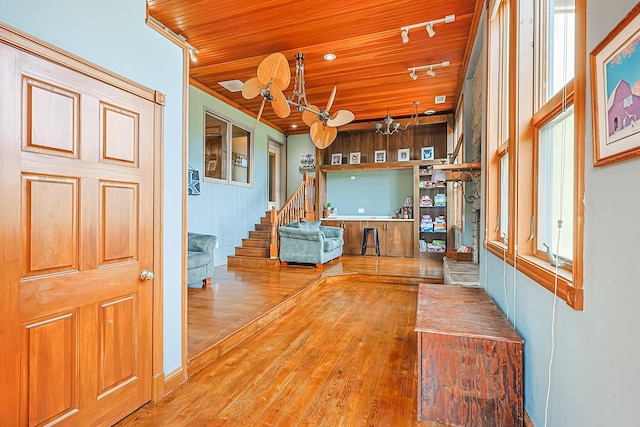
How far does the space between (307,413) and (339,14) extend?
3.83 m

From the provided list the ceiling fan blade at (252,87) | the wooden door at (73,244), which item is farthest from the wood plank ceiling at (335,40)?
the wooden door at (73,244)

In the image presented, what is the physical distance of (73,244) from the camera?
159cm

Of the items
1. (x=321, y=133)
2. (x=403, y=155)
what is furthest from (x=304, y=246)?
(x=403, y=155)

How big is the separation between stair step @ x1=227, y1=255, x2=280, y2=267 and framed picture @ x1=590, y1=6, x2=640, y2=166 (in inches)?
223

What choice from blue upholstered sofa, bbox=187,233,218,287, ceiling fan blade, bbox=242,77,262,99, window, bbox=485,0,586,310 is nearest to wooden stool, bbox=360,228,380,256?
blue upholstered sofa, bbox=187,233,218,287

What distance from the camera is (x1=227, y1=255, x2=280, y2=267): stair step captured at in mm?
6281

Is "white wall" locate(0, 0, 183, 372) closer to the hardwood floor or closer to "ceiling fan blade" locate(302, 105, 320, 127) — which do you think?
the hardwood floor

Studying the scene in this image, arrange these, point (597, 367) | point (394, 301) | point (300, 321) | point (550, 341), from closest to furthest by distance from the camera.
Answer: point (597, 367), point (550, 341), point (300, 321), point (394, 301)

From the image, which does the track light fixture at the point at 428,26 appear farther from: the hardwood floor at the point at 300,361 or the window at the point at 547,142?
the hardwood floor at the point at 300,361

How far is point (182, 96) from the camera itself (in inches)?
89.6

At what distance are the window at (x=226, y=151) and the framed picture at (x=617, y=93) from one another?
5.91m

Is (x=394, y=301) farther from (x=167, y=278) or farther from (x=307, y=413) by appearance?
(x=167, y=278)

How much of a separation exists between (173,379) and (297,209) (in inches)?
220

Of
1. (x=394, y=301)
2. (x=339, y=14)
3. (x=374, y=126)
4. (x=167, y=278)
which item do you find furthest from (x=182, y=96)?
(x=374, y=126)
